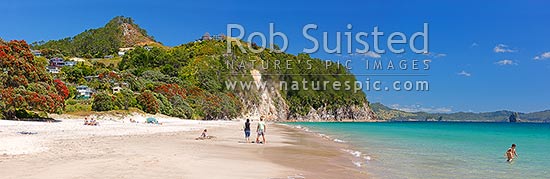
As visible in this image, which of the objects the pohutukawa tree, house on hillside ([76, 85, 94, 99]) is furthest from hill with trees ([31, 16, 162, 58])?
the pohutukawa tree

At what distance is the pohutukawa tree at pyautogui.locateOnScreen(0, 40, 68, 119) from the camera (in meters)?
28.6

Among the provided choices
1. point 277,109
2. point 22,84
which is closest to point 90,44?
point 277,109

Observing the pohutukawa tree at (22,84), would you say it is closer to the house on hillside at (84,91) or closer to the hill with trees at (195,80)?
Answer: the hill with trees at (195,80)

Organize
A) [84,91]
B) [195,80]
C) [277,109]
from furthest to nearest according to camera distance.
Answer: [277,109] < [195,80] < [84,91]

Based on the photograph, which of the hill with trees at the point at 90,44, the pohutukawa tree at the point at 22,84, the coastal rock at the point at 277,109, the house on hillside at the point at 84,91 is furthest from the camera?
the hill with trees at the point at 90,44

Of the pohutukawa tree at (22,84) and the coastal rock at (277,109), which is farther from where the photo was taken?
the coastal rock at (277,109)

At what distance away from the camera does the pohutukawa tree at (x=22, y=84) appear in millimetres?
28594

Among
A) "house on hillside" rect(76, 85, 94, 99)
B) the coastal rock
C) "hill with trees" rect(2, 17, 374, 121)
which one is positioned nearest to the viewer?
"hill with trees" rect(2, 17, 374, 121)

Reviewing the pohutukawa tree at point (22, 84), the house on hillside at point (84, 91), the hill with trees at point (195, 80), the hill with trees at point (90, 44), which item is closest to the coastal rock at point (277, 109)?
the hill with trees at point (195, 80)

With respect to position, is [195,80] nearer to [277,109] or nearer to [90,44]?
[277,109]

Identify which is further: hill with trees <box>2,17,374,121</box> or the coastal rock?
the coastal rock

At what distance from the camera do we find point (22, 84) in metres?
30.4

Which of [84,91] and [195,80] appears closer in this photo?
[84,91]

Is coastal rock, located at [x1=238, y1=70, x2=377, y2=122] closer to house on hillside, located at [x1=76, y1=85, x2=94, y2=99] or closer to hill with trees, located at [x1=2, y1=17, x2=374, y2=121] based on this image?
hill with trees, located at [x1=2, y1=17, x2=374, y2=121]
